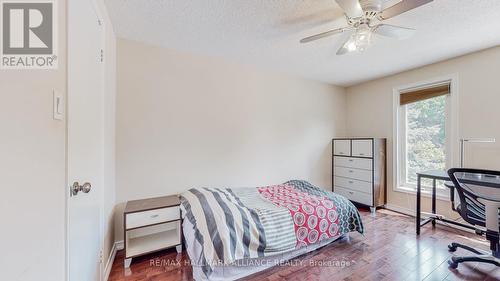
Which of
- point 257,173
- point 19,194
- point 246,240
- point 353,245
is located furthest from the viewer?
point 257,173

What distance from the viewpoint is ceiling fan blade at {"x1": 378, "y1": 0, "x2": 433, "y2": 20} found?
139 cm

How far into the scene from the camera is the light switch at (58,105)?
922mm

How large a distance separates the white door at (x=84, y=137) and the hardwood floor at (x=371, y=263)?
524 millimetres

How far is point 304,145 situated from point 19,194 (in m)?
3.58

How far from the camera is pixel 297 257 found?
2.20m

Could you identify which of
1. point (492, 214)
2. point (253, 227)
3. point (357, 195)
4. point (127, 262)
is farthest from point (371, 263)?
point (127, 262)

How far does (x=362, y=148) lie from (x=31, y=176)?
152 inches

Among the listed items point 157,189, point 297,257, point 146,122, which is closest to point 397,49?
point 297,257

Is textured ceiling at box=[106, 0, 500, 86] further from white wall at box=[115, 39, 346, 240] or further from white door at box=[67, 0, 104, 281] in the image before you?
white door at box=[67, 0, 104, 281]

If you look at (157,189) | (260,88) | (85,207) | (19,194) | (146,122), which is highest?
(260,88)

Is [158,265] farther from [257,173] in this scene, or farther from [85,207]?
[257,173]

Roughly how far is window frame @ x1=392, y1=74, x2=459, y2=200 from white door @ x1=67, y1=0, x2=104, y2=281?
4094 millimetres

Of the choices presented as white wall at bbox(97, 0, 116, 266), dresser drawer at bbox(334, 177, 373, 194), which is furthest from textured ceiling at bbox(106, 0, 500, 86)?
dresser drawer at bbox(334, 177, 373, 194)

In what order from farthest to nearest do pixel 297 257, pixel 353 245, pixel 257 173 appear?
pixel 257 173, pixel 353 245, pixel 297 257
